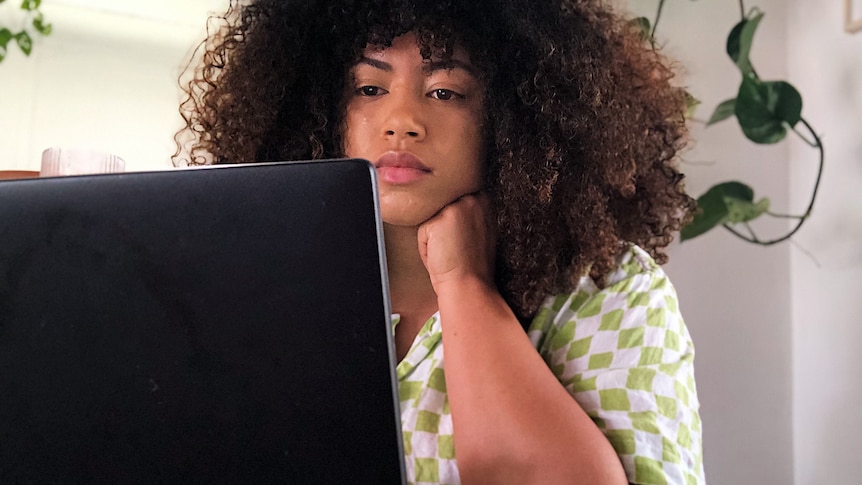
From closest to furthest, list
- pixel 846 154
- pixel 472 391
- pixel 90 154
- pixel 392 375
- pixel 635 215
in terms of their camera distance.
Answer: pixel 392 375
pixel 472 391
pixel 90 154
pixel 635 215
pixel 846 154

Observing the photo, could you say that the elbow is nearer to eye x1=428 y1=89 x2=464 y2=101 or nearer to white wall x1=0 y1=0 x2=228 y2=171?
eye x1=428 y1=89 x2=464 y2=101

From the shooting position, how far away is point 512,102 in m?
0.71

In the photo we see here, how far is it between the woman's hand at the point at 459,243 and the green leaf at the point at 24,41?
0.72m

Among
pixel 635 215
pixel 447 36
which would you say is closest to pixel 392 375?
pixel 447 36

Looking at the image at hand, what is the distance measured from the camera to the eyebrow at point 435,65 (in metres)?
Result: 0.69

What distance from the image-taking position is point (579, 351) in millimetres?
664

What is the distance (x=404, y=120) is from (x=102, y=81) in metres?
0.63

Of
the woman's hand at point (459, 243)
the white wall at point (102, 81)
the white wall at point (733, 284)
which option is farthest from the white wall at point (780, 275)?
the white wall at point (102, 81)

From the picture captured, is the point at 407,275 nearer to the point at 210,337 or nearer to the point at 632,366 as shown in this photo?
the point at 632,366

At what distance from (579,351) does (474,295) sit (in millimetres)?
111

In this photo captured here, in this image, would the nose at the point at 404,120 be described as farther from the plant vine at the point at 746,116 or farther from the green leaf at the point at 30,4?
the green leaf at the point at 30,4

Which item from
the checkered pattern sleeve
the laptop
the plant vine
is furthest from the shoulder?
the plant vine

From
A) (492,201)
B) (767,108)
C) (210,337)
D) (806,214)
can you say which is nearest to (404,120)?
(492,201)

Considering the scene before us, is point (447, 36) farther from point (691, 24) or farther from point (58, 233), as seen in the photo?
point (691, 24)
